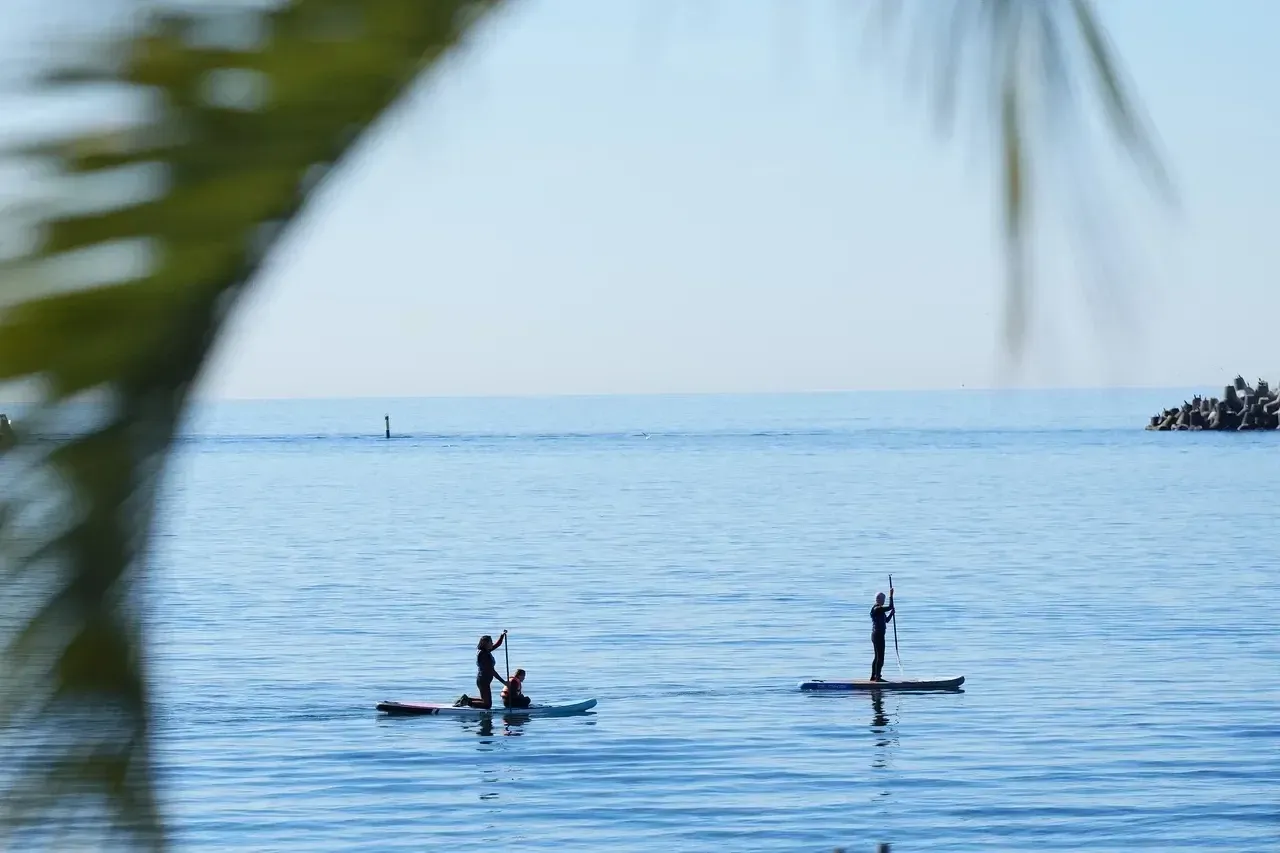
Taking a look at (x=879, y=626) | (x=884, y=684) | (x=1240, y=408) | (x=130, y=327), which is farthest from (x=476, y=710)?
(x=1240, y=408)

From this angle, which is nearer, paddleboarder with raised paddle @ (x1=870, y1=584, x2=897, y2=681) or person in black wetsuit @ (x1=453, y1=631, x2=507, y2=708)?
person in black wetsuit @ (x1=453, y1=631, x2=507, y2=708)

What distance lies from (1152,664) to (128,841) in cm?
4759

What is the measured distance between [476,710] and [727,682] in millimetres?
8120

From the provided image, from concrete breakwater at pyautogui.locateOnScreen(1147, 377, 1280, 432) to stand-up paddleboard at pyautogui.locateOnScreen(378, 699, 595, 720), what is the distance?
138293 mm

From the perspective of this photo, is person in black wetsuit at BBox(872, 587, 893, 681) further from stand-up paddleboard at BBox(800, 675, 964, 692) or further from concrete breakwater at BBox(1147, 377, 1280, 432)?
concrete breakwater at BBox(1147, 377, 1280, 432)

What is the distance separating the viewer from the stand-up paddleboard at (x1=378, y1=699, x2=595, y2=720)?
121ft

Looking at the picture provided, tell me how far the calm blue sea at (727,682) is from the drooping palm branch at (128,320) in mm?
48

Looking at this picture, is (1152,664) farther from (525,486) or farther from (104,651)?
(525,486)

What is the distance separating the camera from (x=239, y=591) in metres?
70.2

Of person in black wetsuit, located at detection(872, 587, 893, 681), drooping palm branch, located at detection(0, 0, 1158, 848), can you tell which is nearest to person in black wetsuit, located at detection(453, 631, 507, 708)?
person in black wetsuit, located at detection(872, 587, 893, 681)

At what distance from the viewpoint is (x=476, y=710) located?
36969mm

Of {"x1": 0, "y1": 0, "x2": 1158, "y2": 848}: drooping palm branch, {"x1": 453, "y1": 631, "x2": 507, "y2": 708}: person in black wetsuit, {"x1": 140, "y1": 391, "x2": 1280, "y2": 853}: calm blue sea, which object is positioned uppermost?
{"x1": 0, "y1": 0, "x2": 1158, "y2": 848}: drooping palm branch

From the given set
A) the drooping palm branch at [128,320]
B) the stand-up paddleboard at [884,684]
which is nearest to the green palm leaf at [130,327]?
the drooping palm branch at [128,320]

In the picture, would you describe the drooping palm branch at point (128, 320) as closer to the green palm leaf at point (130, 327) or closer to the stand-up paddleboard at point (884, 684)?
the green palm leaf at point (130, 327)
